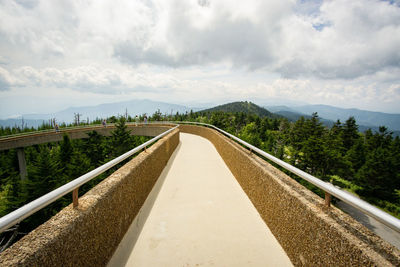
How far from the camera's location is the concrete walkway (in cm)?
257

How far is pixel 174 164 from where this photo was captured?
7.48 metres

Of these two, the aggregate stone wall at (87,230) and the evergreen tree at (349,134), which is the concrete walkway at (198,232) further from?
the evergreen tree at (349,134)

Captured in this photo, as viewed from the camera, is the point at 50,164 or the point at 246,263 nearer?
the point at 246,263

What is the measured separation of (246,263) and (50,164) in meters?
33.2

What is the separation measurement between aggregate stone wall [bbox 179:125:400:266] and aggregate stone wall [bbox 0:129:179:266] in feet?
7.85

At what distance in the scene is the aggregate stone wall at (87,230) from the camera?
145 cm

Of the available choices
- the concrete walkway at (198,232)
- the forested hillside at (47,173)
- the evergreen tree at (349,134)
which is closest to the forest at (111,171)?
the forested hillside at (47,173)

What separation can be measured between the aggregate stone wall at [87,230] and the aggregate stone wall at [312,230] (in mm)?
2392

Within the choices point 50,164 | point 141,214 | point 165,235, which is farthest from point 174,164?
point 50,164

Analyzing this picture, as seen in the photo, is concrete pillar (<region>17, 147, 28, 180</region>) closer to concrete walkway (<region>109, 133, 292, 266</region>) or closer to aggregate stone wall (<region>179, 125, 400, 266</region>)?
concrete walkway (<region>109, 133, 292, 266</region>)

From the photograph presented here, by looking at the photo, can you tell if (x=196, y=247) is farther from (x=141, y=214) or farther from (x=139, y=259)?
(x=141, y=214)

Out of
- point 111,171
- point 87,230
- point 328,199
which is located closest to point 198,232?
point 87,230

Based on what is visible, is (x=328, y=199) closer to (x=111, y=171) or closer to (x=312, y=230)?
(x=312, y=230)

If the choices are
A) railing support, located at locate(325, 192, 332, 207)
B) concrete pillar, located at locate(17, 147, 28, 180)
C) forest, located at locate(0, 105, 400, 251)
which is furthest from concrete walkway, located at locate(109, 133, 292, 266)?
concrete pillar, located at locate(17, 147, 28, 180)
